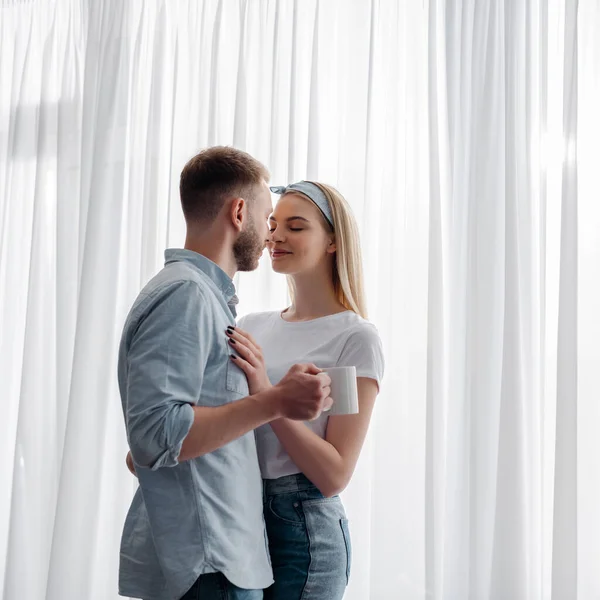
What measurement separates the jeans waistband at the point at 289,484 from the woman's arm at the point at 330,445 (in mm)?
37

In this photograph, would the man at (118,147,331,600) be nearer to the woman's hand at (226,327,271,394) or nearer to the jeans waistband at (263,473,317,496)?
the woman's hand at (226,327,271,394)

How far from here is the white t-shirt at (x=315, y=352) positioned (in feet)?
4.87

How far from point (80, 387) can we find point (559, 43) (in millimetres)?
1903

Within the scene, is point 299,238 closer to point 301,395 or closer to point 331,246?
point 331,246

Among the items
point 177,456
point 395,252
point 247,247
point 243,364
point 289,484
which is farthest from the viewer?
point 395,252

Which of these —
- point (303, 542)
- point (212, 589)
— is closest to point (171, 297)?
point (212, 589)

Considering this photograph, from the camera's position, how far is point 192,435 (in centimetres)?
111

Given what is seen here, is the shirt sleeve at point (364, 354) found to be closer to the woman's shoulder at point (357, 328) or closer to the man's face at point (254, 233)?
the woman's shoulder at point (357, 328)

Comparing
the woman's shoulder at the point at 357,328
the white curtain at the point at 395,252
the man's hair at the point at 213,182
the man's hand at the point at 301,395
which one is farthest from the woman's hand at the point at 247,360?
the white curtain at the point at 395,252

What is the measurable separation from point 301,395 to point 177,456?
213mm

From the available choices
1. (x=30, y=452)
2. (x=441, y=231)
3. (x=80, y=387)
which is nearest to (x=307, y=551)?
(x=441, y=231)

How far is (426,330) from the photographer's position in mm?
2143

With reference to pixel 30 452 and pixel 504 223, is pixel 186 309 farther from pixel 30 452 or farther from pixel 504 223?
pixel 30 452

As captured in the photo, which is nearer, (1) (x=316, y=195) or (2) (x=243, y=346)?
(2) (x=243, y=346)
